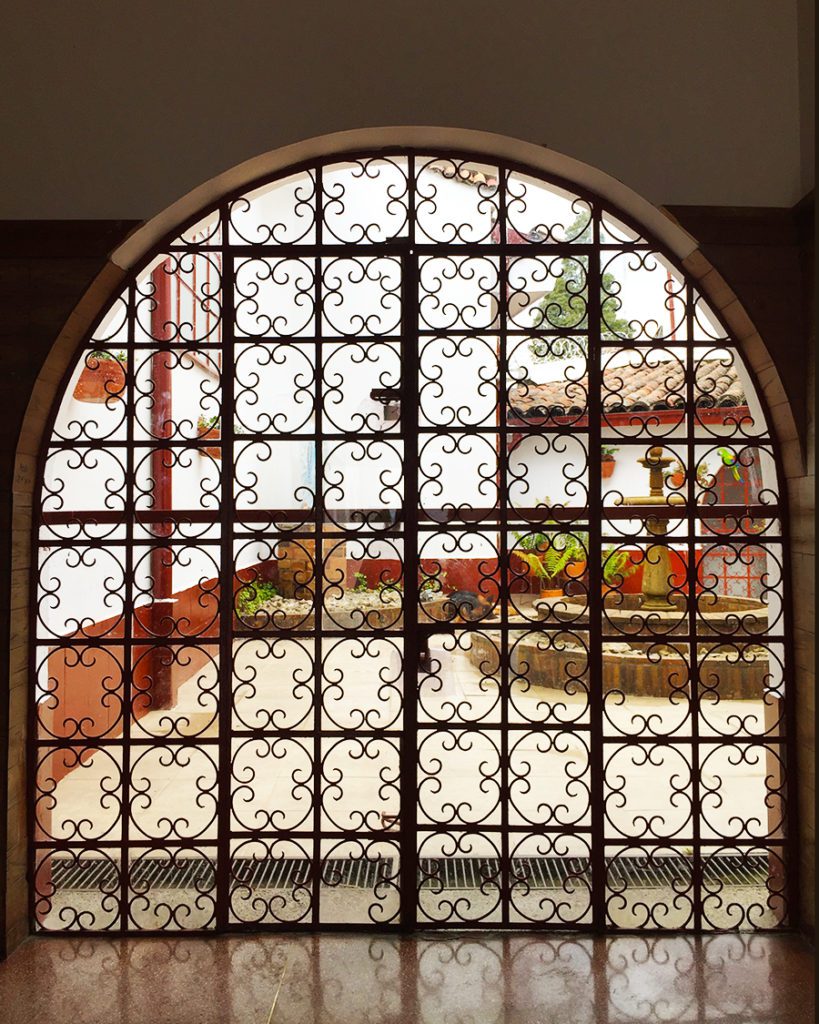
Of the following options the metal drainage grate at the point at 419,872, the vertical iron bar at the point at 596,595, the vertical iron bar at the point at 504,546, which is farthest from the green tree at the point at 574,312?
the metal drainage grate at the point at 419,872

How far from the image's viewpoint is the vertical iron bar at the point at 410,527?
3.01m

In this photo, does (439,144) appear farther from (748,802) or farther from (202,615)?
(202,615)

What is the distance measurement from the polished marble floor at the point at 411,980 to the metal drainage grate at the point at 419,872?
32cm

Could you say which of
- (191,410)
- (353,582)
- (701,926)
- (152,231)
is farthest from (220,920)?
(191,410)

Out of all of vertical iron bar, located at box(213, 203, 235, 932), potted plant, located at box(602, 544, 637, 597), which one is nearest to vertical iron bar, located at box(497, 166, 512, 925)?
potted plant, located at box(602, 544, 637, 597)

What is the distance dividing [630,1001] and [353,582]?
462cm

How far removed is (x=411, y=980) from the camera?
2.69 metres

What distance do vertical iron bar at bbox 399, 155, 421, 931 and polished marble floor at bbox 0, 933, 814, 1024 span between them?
1.24 feet

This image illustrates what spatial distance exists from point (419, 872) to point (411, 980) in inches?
26.6

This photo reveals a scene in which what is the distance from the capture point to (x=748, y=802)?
443 centimetres

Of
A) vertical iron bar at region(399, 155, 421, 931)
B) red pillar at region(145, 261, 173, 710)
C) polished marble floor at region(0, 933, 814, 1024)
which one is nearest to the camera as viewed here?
polished marble floor at region(0, 933, 814, 1024)

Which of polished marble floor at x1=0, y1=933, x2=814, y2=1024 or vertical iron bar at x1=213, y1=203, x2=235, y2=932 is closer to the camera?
polished marble floor at x1=0, y1=933, x2=814, y2=1024

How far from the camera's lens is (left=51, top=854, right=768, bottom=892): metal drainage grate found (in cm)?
330

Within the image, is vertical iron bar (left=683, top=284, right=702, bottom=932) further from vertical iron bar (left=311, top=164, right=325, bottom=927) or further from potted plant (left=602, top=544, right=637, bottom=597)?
vertical iron bar (left=311, top=164, right=325, bottom=927)
